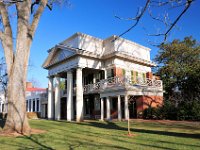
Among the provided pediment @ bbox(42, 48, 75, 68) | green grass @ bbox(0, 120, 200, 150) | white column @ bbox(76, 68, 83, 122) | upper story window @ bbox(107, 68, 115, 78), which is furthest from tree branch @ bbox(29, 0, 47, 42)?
upper story window @ bbox(107, 68, 115, 78)

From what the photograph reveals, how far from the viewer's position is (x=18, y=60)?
39.1 feet

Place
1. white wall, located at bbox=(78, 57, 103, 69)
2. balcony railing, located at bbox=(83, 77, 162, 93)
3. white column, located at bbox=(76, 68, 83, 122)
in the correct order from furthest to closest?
white wall, located at bbox=(78, 57, 103, 69), white column, located at bbox=(76, 68, 83, 122), balcony railing, located at bbox=(83, 77, 162, 93)

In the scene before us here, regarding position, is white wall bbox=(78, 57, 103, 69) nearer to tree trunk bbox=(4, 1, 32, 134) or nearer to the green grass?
tree trunk bbox=(4, 1, 32, 134)

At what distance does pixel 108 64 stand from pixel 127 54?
233 centimetres

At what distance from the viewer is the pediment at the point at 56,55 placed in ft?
78.8

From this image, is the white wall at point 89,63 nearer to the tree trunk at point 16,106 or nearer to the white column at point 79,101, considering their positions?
the white column at point 79,101

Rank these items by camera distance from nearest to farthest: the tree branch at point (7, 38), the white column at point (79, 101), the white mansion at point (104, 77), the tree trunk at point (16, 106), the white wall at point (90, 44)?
the tree trunk at point (16, 106) → the tree branch at point (7, 38) → the white mansion at point (104, 77) → the white column at point (79, 101) → the white wall at point (90, 44)

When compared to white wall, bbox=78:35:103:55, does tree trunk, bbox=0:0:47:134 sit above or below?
below

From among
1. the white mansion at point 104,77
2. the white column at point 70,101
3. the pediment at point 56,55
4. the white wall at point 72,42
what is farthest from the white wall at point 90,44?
the white column at point 70,101

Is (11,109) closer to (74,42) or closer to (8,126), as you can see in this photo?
A: (8,126)

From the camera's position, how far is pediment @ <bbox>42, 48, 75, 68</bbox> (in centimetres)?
2402

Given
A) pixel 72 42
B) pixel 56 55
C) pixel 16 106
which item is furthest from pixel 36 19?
pixel 56 55

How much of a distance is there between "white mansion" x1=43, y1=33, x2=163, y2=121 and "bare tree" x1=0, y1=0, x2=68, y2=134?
30.0 ft

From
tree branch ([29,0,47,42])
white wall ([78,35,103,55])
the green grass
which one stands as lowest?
the green grass
